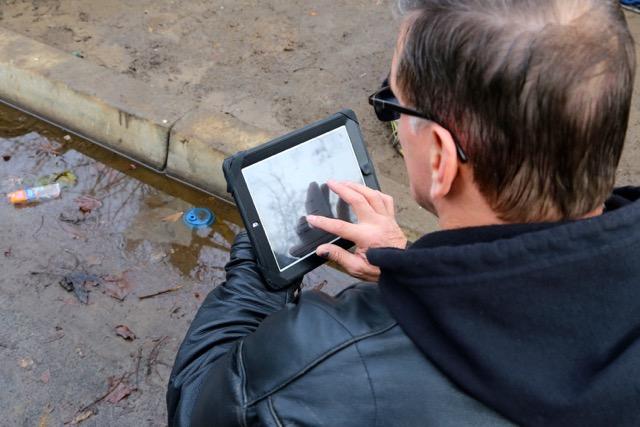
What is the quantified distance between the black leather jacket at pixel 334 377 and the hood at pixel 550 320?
7cm

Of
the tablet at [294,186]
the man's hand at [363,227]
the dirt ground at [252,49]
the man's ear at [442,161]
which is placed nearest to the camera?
the man's ear at [442,161]

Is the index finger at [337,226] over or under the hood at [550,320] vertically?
under

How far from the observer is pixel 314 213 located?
1.91m

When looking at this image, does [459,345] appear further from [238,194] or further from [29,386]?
[29,386]

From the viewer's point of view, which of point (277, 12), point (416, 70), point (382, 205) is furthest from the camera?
point (277, 12)

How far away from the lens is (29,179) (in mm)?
3754

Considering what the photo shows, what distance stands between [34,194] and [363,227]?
262cm

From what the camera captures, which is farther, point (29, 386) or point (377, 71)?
point (377, 71)

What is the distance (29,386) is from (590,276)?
2.51 m

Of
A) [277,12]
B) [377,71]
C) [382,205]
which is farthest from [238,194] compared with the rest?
[277,12]

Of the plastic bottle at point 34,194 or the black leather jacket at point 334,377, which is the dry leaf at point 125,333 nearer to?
the plastic bottle at point 34,194

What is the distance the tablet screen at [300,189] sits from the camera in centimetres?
187

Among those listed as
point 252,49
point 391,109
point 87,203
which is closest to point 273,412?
point 391,109

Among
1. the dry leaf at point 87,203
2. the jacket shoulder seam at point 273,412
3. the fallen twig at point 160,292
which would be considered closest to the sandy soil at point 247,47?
the dry leaf at point 87,203
